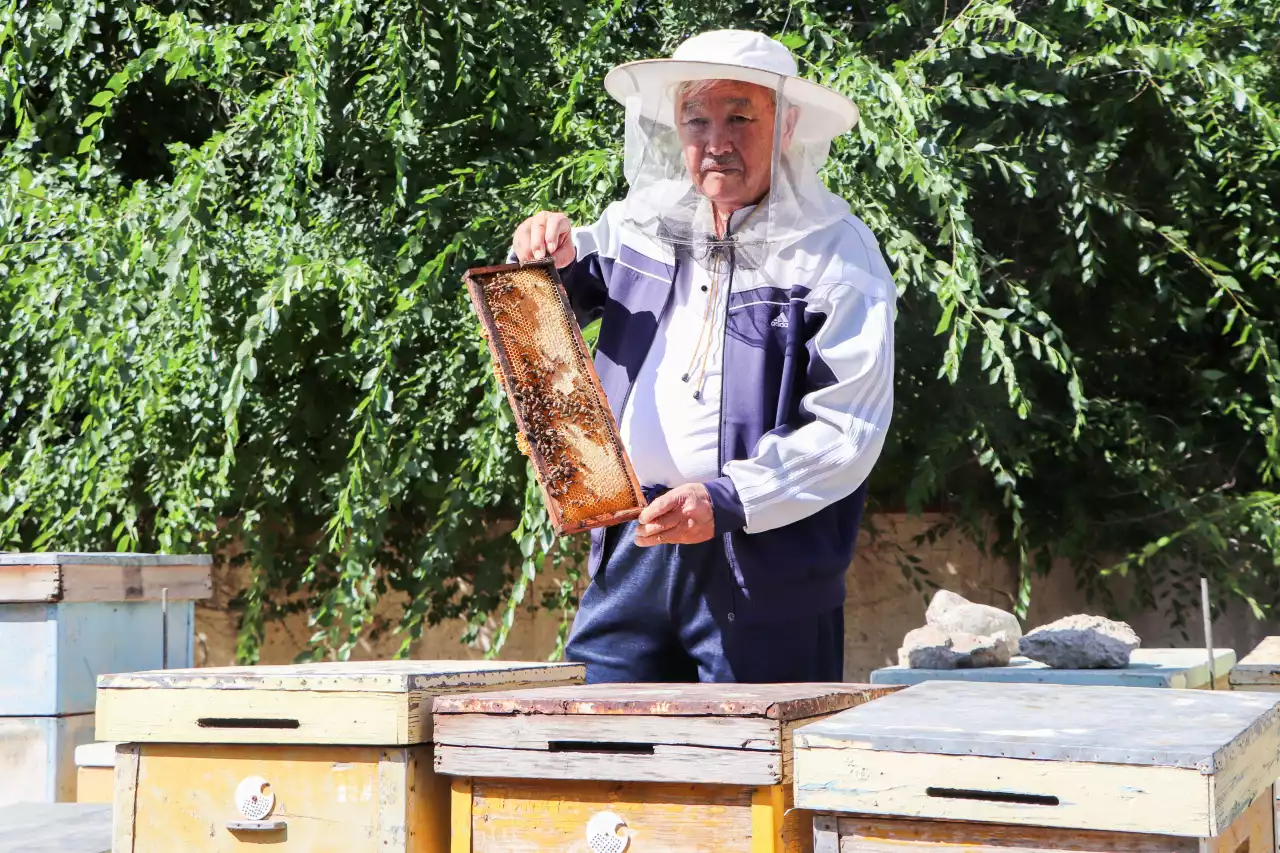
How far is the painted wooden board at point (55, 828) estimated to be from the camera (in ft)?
5.43

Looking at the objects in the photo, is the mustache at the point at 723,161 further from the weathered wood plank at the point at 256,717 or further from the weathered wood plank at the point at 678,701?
the weathered wood plank at the point at 256,717

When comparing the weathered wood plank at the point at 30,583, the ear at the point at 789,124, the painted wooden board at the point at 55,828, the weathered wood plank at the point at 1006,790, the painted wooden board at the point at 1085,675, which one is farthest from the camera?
the weathered wood plank at the point at 30,583

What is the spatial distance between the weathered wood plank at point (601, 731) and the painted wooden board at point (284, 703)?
0.18 ft

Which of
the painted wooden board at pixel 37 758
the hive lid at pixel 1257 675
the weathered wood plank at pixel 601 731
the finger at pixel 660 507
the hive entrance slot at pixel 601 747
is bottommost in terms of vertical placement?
the painted wooden board at pixel 37 758

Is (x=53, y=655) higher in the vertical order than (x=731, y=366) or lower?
lower

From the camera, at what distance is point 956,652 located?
218 centimetres

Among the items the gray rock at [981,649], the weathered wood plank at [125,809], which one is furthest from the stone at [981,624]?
the weathered wood plank at [125,809]

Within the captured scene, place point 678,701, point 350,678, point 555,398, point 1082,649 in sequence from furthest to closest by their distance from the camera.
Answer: point 1082,649 → point 555,398 → point 350,678 → point 678,701

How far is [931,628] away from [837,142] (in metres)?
1.21

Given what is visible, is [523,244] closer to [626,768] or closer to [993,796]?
[626,768]

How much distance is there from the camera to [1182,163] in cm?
340

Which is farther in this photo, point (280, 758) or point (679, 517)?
point (679, 517)

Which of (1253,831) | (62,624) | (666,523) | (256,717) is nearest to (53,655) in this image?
(62,624)

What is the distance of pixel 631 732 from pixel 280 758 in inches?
16.6
